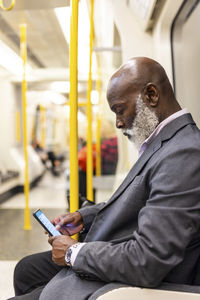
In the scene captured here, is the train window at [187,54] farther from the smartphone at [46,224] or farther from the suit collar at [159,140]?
the smartphone at [46,224]

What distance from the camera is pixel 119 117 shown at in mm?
1257

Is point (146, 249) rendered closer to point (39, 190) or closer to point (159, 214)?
point (159, 214)

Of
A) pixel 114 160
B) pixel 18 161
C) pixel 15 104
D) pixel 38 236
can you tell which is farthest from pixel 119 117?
pixel 15 104

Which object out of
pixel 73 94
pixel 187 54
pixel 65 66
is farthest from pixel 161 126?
pixel 65 66

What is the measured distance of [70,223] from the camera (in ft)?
4.92

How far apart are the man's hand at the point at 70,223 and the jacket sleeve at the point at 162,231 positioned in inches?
18.7

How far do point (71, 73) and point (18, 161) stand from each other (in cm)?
660

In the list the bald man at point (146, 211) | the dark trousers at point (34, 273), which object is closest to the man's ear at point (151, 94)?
the bald man at point (146, 211)

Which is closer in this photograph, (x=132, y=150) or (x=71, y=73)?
(x=71, y=73)

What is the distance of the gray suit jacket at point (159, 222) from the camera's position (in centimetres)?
94

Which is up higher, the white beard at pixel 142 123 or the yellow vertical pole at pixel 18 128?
the yellow vertical pole at pixel 18 128

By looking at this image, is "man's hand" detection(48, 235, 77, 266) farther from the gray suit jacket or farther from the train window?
the train window

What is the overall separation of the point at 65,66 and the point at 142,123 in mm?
7107

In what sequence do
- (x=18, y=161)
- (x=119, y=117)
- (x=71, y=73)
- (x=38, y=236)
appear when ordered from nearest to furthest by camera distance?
(x=119, y=117) < (x=71, y=73) < (x=38, y=236) < (x=18, y=161)
